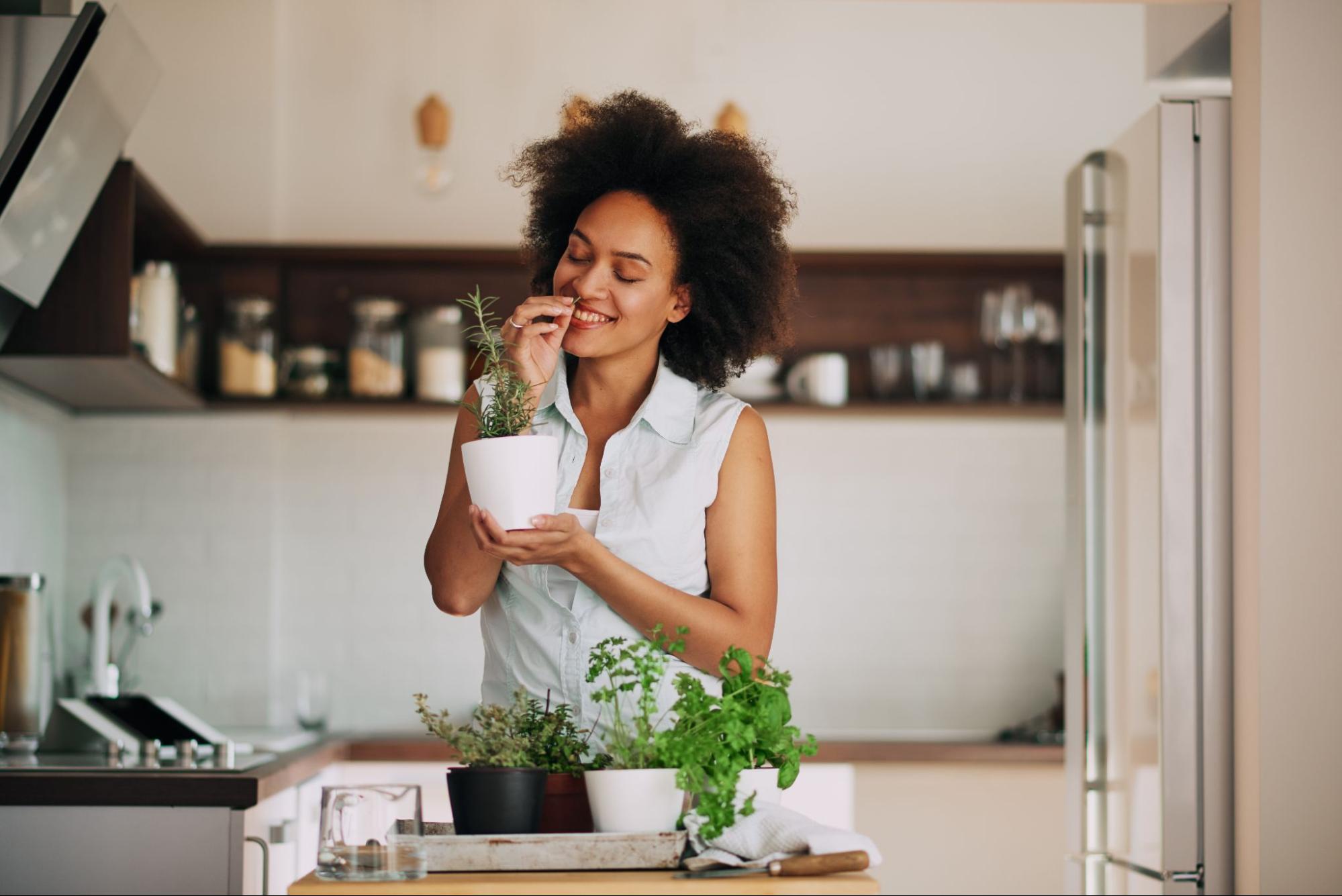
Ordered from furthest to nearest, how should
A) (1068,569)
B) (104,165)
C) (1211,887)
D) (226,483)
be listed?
(226,483), (104,165), (1068,569), (1211,887)

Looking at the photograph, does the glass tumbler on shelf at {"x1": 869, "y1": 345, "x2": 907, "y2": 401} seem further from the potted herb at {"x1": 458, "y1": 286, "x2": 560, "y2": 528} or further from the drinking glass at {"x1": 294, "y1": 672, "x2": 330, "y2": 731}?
the potted herb at {"x1": 458, "y1": 286, "x2": 560, "y2": 528}

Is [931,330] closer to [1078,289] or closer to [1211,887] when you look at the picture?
[1078,289]

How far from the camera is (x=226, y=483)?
4062 mm

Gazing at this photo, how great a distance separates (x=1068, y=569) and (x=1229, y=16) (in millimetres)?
1002

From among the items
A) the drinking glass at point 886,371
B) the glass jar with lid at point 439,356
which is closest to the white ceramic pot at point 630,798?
the glass jar with lid at point 439,356

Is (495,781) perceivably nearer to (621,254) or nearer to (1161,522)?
(621,254)

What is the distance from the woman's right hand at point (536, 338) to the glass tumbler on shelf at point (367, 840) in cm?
48

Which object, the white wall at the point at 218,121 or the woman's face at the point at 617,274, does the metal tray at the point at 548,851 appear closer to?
the woman's face at the point at 617,274

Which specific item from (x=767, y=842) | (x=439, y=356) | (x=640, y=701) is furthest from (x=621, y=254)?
(x=439, y=356)

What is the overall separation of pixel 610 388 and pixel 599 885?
30.0 inches

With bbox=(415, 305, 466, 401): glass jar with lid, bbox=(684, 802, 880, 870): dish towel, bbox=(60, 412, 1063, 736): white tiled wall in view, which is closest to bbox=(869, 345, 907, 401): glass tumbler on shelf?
bbox=(60, 412, 1063, 736): white tiled wall

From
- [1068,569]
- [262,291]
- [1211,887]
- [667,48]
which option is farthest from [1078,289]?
[262,291]

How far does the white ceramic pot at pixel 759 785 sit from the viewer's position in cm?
129

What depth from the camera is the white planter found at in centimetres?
132
